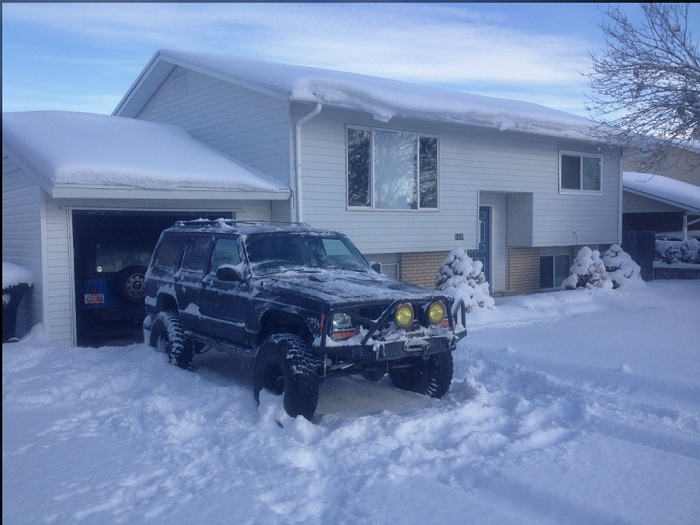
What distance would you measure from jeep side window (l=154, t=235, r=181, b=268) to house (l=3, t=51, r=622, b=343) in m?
1.33

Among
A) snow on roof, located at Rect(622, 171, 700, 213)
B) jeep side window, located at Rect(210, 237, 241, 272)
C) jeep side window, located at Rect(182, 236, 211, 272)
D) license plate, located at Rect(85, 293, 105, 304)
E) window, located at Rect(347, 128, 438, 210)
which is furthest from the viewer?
snow on roof, located at Rect(622, 171, 700, 213)

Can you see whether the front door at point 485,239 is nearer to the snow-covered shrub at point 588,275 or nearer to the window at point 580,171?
the snow-covered shrub at point 588,275

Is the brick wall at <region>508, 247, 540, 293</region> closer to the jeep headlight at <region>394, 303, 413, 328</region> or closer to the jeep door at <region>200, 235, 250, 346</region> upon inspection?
the jeep door at <region>200, 235, 250, 346</region>

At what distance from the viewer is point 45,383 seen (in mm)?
7938

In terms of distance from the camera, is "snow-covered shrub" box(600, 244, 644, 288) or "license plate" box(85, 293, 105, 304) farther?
"snow-covered shrub" box(600, 244, 644, 288)

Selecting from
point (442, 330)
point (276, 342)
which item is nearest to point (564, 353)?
point (442, 330)

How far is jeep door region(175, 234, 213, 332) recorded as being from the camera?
8.70m

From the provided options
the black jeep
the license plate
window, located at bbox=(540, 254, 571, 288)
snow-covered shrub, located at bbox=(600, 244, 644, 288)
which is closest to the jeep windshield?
the black jeep

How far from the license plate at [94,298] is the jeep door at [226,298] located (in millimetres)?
4668

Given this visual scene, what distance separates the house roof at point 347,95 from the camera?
39.9 ft

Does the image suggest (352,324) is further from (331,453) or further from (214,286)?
(214,286)

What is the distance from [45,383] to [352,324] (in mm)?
3739

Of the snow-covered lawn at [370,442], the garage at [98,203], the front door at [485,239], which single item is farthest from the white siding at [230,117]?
the front door at [485,239]

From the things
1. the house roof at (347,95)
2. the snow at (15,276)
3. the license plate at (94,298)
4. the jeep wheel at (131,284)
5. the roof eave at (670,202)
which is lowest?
the license plate at (94,298)
